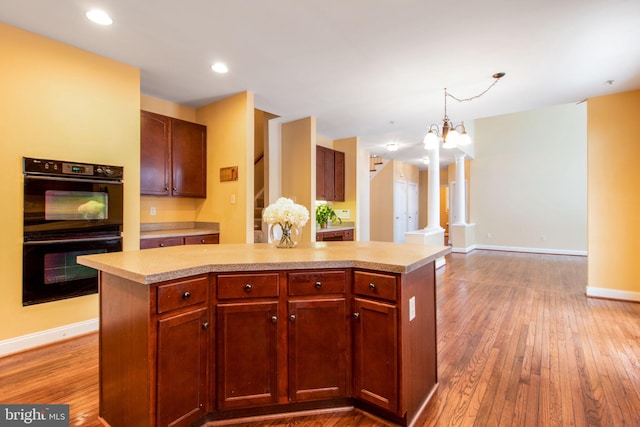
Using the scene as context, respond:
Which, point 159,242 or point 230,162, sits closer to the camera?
point 159,242

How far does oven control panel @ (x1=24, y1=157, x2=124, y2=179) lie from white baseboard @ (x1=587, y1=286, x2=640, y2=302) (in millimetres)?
5753

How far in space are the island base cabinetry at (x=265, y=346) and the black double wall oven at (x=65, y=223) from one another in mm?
1461

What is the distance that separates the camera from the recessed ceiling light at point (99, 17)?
7.61 feet

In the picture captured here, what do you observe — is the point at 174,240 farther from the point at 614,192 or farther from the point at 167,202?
the point at 614,192

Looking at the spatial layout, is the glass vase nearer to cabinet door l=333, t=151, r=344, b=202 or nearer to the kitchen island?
the kitchen island

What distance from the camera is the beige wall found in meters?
7.71

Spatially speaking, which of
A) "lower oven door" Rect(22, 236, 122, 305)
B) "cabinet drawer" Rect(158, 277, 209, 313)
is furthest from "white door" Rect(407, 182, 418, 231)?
"cabinet drawer" Rect(158, 277, 209, 313)

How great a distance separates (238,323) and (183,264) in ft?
1.41

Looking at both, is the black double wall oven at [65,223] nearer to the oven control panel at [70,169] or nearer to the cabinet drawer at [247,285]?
the oven control panel at [70,169]

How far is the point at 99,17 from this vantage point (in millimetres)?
2377

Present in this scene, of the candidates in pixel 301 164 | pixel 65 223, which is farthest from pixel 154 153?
pixel 301 164

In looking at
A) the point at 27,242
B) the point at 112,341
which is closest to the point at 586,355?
the point at 112,341

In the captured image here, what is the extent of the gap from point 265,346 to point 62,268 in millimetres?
2183

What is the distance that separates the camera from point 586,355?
2.53 metres
